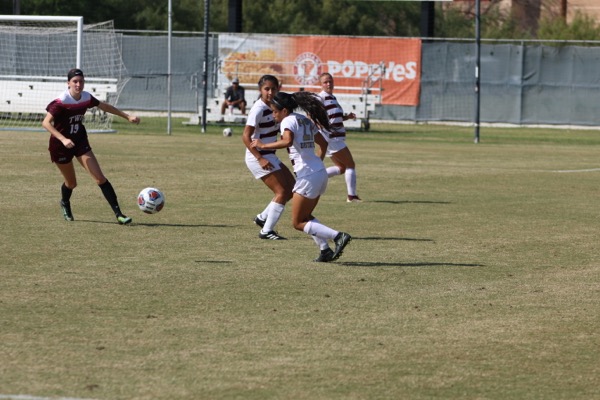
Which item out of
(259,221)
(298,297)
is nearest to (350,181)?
(259,221)

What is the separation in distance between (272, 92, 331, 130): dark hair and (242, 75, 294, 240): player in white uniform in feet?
4.70

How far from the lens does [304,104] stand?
37.2 feet

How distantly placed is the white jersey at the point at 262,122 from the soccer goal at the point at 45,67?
18.9 meters

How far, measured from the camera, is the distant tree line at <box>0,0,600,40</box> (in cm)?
5453

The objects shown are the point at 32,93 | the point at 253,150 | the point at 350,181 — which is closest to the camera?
the point at 253,150

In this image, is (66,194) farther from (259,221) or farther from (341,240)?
(341,240)

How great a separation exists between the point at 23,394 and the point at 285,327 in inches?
95.1

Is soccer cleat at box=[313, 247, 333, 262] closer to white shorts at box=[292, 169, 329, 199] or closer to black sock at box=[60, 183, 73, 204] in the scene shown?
white shorts at box=[292, 169, 329, 199]

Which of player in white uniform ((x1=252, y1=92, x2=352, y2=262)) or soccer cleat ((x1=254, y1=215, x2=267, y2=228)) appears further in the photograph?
soccer cleat ((x1=254, y1=215, x2=267, y2=228))

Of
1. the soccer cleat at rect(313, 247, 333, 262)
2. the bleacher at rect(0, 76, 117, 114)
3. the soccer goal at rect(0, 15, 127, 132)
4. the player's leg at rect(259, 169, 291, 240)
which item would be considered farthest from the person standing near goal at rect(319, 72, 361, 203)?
the bleacher at rect(0, 76, 117, 114)

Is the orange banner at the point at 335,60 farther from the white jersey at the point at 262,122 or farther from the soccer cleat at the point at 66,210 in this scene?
the white jersey at the point at 262,122

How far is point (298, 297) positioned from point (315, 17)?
53157mm

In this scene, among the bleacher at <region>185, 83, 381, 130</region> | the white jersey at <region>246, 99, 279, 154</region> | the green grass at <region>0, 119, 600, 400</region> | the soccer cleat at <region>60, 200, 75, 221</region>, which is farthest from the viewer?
the bleacher at <region>185, 83, 381, 130</region>

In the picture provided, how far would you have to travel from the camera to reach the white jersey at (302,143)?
1123 cm
